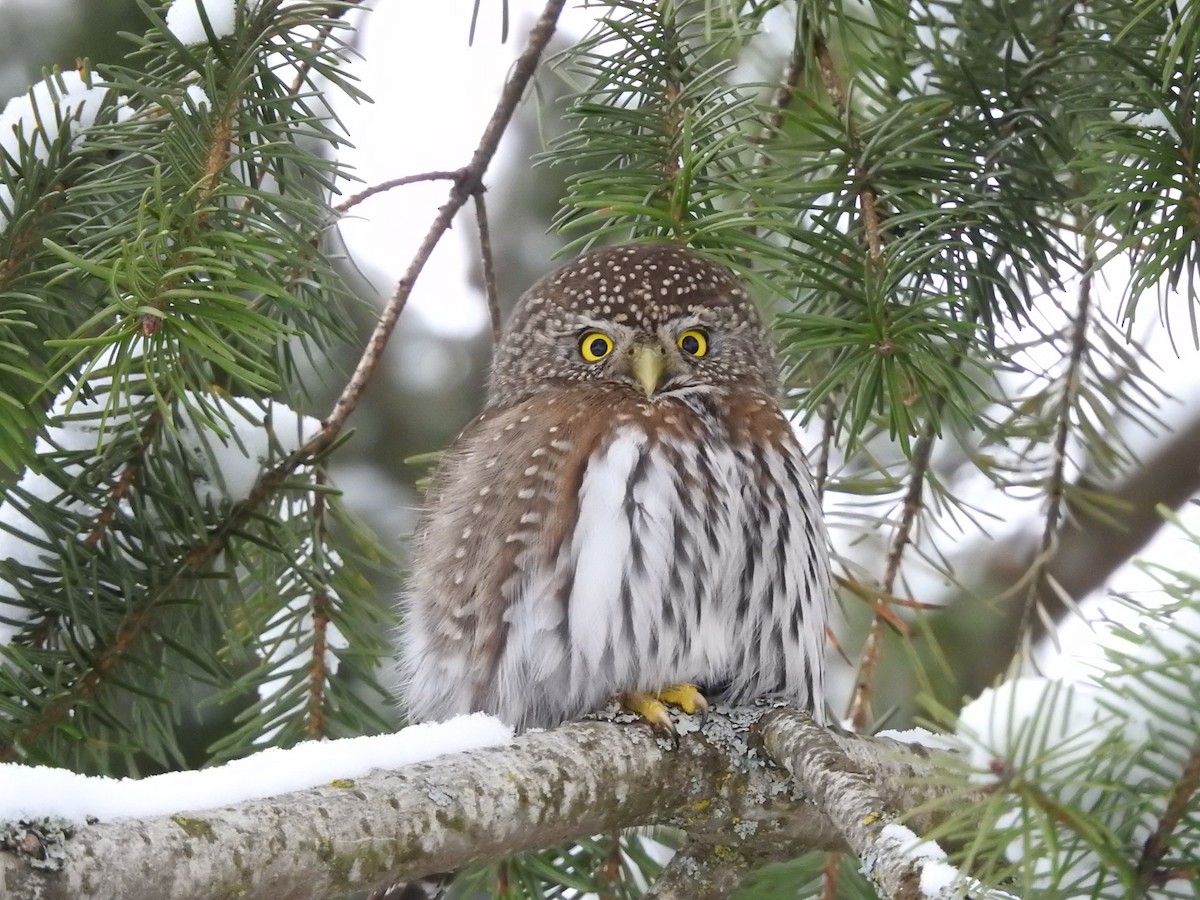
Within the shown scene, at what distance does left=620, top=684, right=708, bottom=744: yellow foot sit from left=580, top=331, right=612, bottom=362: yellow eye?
0.94 m

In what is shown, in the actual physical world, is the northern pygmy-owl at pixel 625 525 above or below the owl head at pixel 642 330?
below

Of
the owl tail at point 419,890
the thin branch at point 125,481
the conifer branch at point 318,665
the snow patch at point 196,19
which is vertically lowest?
the owl tail at point 419,890

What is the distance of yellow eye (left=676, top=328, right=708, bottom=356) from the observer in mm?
3475

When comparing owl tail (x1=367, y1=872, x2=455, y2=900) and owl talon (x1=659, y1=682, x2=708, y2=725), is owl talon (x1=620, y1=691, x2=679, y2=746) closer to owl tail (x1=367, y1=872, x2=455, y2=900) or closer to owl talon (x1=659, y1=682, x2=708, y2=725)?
owl talon (x1=659, y1=682, x2=708, y2=725)

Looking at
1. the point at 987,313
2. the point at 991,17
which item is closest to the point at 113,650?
the point at 987,313

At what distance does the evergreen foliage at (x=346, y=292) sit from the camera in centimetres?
215

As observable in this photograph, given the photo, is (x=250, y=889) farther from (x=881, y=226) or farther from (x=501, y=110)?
(x=501, y=110)

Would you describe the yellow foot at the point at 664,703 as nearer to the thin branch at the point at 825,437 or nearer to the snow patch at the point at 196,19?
the thin branch at the point at 825,437

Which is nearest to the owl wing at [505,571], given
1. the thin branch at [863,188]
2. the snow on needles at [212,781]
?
the snow on needles at [212,781]

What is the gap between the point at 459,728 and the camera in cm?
229

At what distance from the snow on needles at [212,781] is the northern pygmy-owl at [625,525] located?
73 centimetres

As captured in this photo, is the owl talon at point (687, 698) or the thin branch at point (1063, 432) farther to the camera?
the thin branch at point (1063, 432)

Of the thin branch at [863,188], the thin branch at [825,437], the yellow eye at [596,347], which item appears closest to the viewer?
the thin branch at [863,188]

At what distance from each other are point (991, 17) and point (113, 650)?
2.36 m
